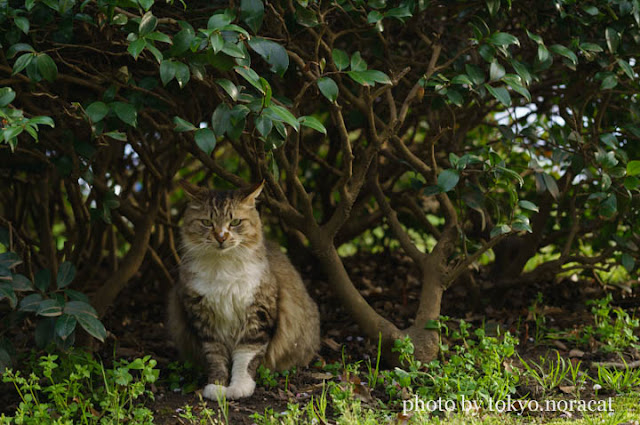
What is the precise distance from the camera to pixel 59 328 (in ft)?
10.6

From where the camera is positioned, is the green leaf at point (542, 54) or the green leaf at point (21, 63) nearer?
the green leaf at point (21, 63)

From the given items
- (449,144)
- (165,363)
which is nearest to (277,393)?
(165,363)

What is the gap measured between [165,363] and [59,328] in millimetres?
1294

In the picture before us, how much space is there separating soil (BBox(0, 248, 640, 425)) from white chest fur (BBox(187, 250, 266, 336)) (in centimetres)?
45

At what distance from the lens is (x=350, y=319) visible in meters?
5.13

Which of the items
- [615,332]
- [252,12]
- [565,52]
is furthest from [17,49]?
[615,332]

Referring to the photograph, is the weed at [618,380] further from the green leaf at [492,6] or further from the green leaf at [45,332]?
the green leaf at [45,332]

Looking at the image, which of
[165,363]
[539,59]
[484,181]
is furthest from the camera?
[165,363]

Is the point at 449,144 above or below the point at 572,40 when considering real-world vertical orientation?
below

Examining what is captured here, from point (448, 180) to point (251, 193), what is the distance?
1.09m

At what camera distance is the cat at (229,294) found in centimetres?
389

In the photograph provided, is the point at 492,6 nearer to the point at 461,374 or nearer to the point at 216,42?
the point at 216,42

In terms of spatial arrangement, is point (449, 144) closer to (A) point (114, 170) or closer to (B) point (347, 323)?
(B) point (347, 323)

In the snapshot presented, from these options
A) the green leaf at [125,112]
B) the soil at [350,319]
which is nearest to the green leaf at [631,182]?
the soil at [350,319]
